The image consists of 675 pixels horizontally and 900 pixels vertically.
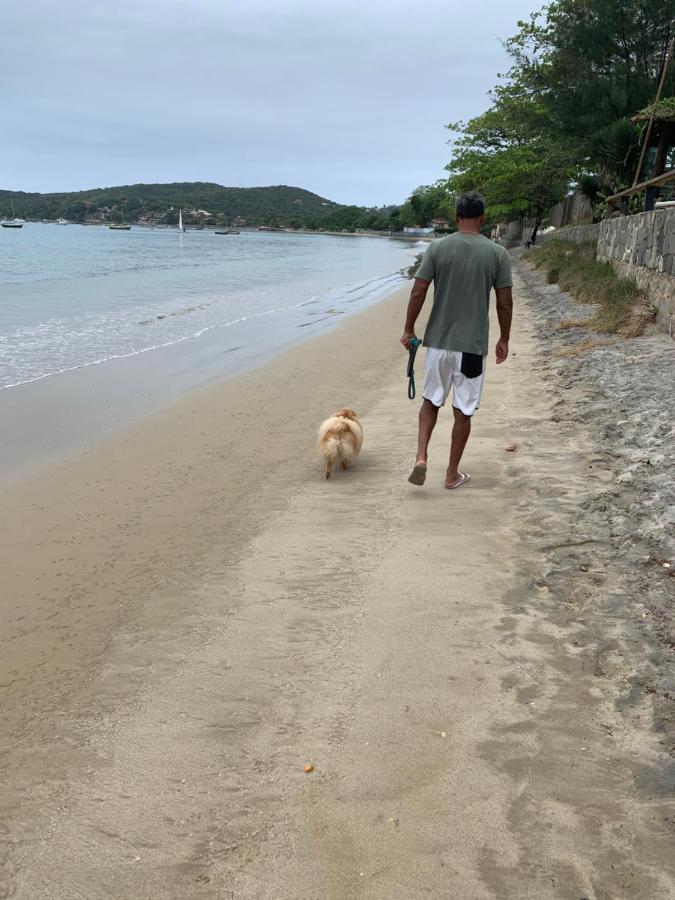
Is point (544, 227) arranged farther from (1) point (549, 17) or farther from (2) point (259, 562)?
(2) point (259, 562)

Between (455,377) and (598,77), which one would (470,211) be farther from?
(598,77)

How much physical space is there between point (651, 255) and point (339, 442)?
24.4ft

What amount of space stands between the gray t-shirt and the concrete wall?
5.25 m

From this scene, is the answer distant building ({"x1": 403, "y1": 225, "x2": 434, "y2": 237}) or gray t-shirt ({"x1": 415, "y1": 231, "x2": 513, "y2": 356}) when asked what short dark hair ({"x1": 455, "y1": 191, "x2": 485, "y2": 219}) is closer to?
gray t-shirt ({"x1": 415, "y1": 231, "x2": 513, "y2": 356})

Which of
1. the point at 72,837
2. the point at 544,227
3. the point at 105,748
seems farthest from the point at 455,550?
the point at 544,227

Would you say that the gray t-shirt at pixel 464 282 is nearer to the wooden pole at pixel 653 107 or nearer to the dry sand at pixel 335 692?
the dry sand at pixel 335 692

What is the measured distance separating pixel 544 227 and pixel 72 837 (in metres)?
49.9

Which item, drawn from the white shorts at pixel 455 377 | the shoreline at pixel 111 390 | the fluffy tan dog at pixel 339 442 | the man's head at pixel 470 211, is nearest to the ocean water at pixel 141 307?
the shoreline at pixel 111 390

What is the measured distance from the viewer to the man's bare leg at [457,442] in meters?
4.89

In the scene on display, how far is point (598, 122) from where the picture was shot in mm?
21891

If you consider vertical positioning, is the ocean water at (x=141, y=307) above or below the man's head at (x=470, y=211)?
below

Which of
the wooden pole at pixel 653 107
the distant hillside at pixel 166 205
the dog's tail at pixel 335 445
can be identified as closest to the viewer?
the dog's tail at pixel 335 445

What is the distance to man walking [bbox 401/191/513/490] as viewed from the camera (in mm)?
4543

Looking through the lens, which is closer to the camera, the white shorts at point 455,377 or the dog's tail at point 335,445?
the white shorts at point 455,377
